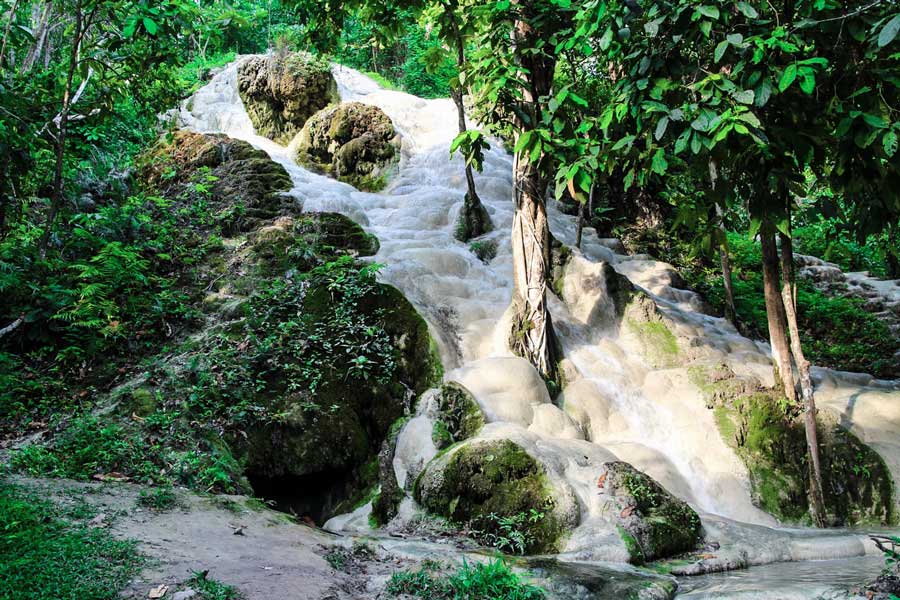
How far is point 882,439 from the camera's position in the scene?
5914 mm

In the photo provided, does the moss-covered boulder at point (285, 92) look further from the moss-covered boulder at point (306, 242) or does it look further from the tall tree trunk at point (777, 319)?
the tall tree trunk at point (777, 319)

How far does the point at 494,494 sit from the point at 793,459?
11.1 ft

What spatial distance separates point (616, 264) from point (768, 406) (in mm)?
5171

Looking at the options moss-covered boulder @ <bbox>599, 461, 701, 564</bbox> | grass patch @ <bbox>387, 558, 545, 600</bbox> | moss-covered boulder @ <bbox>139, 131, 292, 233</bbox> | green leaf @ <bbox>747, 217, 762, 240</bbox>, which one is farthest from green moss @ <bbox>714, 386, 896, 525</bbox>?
moss-covered boulder @ <bbox>139, 131, 292, 233</bbox>

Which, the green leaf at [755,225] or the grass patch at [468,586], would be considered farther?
the green leaf at [755,225]

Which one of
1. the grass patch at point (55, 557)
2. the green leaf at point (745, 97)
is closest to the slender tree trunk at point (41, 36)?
the grass patch at point (55, 557)

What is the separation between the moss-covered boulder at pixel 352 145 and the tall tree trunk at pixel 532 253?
275 inches

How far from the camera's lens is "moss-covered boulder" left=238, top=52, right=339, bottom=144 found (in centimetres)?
1652

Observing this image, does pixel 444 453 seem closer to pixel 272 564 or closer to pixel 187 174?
pixel 272 564

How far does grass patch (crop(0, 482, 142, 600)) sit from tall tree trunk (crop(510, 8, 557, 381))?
4.77m

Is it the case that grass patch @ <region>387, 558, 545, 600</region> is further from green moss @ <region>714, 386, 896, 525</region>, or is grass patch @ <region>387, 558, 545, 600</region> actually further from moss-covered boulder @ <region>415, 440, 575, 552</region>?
green moss @ <region>714, 386, 896, 525</region>

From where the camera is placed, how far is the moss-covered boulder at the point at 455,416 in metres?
5.74

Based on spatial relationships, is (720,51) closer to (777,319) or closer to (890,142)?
(890,142)

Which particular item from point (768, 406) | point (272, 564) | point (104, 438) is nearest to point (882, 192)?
point (768, 406)
